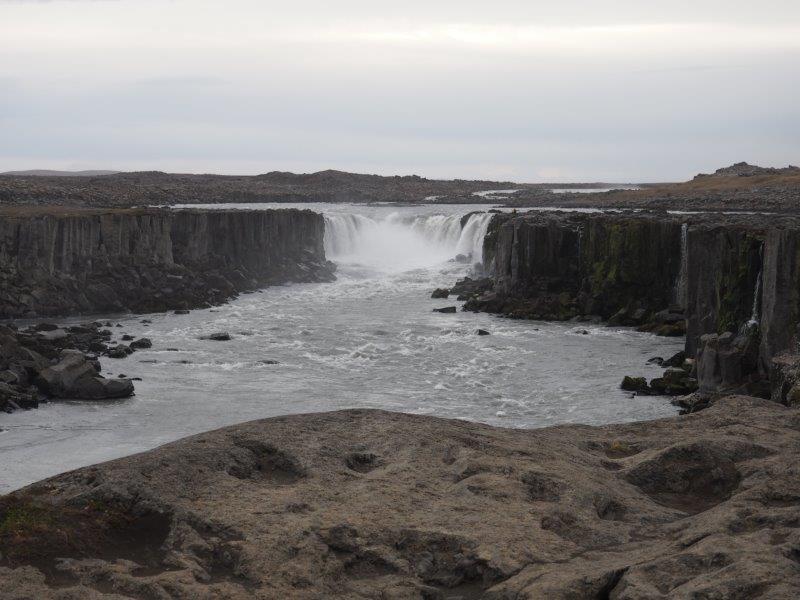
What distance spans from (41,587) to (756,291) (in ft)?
87.8

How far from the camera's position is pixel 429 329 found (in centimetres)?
4691

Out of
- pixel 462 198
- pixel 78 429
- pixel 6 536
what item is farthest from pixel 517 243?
pixel 462 198

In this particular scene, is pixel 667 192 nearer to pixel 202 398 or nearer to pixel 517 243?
pixel 517 243

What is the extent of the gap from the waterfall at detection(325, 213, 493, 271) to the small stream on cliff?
19610 millimetres

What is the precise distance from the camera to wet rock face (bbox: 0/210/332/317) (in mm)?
48969

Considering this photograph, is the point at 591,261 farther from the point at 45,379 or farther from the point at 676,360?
the point at 45,379

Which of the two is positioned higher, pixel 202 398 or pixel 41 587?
pixel 41 587

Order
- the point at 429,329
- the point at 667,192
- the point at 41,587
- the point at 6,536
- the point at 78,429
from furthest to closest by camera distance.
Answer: the point at 667,192
the point at 429,329
the point at 78,429
the point at 6,536
the point at 41,587

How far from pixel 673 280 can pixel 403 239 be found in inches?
1600

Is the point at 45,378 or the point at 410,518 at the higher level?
the point at 410,518

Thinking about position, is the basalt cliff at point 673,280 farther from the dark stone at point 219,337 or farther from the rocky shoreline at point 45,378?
the rocky shoreline at point 45,378

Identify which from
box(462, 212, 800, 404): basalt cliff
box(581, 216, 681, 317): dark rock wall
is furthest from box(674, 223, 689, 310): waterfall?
box(581, 216, 681, 317): dark rock wall

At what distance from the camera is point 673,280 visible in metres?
48.3

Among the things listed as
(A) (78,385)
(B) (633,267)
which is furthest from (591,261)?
(A) (78,385)
